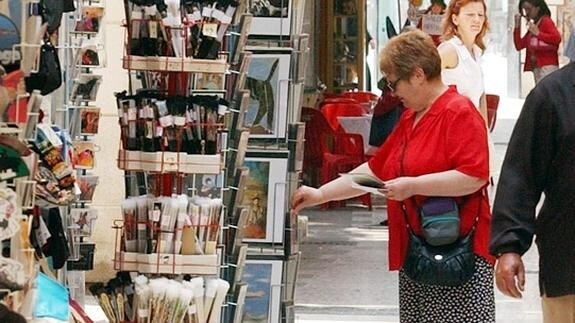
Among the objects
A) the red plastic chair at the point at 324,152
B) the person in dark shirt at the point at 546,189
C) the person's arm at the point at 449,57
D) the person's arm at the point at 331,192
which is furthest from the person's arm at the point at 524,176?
the red plastic chair at the point at 324,152

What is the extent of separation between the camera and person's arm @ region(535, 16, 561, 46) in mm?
19656

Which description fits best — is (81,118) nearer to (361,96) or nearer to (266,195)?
(266,195)

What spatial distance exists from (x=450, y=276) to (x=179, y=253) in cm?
103

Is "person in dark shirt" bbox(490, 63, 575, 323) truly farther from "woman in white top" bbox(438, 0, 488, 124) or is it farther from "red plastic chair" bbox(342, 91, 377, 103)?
"red plastic chair" bbox(342, 91, 377, 103)

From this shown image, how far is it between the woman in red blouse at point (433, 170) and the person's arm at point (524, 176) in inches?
37.8

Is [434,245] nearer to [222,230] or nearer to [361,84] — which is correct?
[222,230]

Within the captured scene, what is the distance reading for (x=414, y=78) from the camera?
549 cm

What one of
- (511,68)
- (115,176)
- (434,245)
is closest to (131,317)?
(434,245)

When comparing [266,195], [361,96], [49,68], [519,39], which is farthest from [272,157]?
[519,39]

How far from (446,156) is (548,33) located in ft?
47.9

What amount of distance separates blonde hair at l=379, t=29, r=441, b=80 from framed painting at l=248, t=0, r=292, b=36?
1504 mm

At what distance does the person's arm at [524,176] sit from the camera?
4.34 metres

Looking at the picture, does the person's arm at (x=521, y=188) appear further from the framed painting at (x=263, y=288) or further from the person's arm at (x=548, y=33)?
the person's arm at (x=548, y=33)

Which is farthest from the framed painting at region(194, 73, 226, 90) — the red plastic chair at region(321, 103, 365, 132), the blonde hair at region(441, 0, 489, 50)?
the red plastic chair at region(321, 103, 365, 132)
